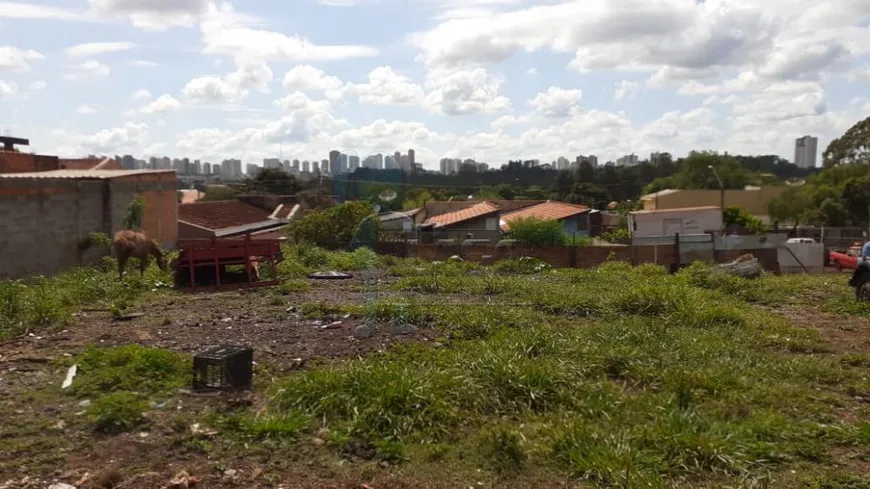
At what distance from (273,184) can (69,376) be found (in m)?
49.3

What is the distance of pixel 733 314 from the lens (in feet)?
33.8

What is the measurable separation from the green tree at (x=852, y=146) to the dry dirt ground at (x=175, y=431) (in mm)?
54750

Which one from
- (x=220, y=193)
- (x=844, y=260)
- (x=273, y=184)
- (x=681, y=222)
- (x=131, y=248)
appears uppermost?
(x=273, y=184)

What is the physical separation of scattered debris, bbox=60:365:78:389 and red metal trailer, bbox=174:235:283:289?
6630 millimetres

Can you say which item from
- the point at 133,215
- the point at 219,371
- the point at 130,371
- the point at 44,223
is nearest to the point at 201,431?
the point at 219,371

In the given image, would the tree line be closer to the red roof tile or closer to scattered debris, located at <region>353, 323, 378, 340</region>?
the red roof tile

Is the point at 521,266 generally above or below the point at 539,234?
below

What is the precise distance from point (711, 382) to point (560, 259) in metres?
15.6

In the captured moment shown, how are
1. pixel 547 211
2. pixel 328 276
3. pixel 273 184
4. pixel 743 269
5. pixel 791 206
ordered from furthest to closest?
pixel 273 184
pixel 791 206
pixel 547 211
pixel 743 269
pixel 328 276

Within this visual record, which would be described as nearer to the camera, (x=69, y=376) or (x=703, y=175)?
(x=69, y=376)

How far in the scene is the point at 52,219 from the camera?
15086 millimetres

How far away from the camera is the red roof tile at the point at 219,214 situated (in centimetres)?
3006

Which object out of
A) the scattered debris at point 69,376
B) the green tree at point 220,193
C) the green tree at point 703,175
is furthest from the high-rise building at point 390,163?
the green tree at point 703,175

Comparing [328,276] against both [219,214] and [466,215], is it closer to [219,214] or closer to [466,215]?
[466,215]
